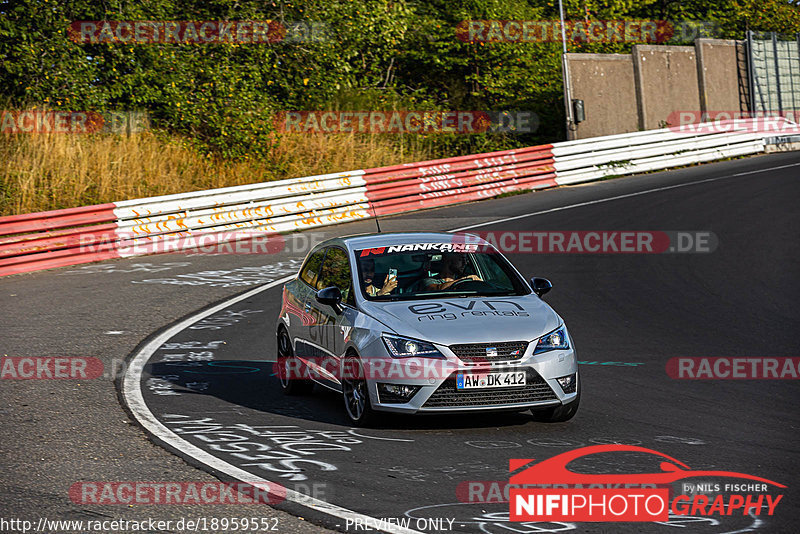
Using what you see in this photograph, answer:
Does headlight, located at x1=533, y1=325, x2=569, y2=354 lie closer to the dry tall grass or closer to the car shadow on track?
the car shadow on track

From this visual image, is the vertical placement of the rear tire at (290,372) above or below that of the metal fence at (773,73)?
below

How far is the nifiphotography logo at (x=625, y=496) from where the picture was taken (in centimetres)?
585

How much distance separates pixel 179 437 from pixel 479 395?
7.85 ft

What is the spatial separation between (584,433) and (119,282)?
11317 millimetres

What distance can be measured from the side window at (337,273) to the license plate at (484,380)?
5.05 ft

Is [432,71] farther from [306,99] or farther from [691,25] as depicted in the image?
[691,25]

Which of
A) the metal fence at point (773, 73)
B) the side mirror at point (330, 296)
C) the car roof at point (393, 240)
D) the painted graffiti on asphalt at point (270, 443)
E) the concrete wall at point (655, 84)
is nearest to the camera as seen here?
the painted graffiti on asphalt at point (270, 443)

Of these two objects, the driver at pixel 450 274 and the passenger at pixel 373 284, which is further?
the driver at pixel 450 274

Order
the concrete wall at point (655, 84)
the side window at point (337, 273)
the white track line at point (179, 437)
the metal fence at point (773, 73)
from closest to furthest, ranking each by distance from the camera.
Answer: the white track line at point (179, 437), the side window at point (337, 273), the concrete wall at point (655, 84), the metal fence at point (773, 73)

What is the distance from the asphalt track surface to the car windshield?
1.13 meters

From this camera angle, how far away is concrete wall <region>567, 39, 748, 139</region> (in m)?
34.1

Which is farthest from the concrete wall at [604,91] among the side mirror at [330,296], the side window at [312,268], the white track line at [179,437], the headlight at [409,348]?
the headlight at [409,348]

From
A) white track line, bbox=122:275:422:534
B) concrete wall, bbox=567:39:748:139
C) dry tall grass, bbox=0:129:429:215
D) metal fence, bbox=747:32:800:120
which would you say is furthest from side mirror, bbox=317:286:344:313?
metal fence, bbox=747:32:800:120

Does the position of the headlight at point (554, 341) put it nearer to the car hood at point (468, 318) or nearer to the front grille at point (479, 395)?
the car hood at point (468, 318)
